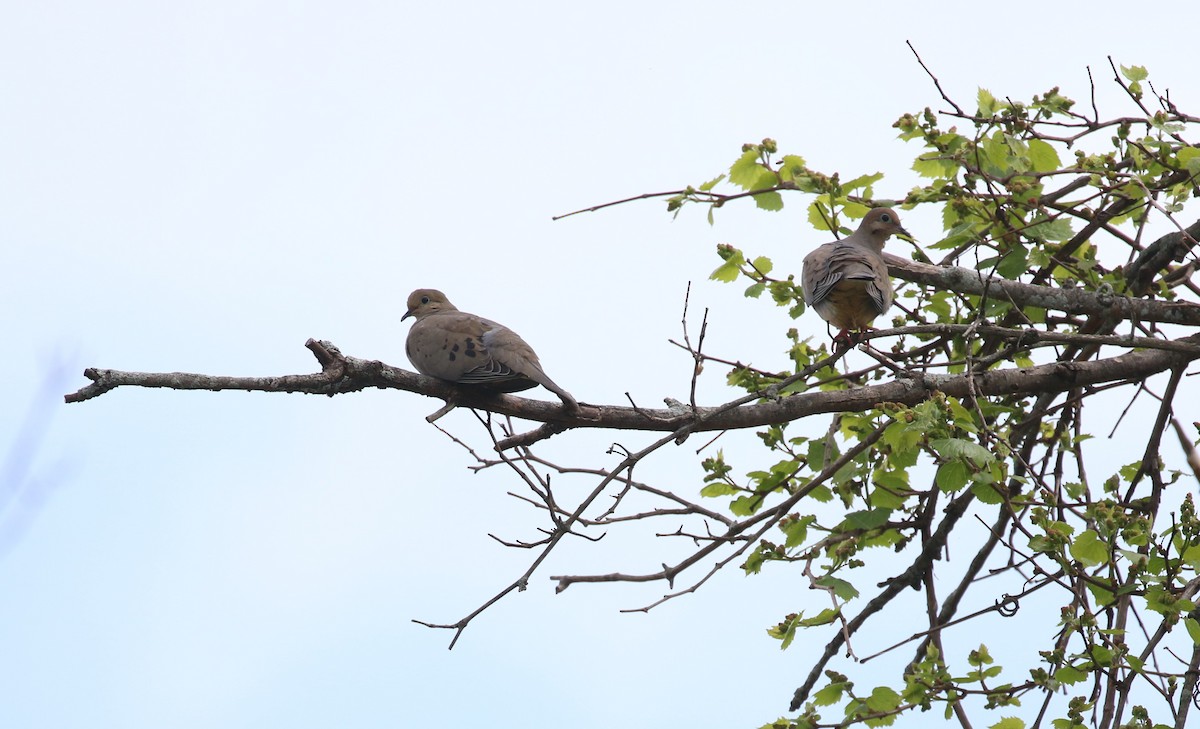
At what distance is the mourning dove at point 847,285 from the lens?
17.4ft

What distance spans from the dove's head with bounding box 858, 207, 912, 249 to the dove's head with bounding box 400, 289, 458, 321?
8.59ft

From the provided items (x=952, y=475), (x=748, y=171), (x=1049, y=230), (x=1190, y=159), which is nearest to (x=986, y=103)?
(x=1049, y=230)

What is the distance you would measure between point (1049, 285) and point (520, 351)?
2.45m

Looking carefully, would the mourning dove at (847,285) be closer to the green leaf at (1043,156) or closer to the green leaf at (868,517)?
the green leaf at (1043,156)

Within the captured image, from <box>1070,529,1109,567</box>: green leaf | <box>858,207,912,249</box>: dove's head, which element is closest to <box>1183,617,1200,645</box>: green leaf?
<box>1070,529,1109,567</box>: green leaf

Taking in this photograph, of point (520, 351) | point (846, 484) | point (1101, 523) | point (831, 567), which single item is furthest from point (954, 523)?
point (520, 351)

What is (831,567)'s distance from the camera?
4762mm

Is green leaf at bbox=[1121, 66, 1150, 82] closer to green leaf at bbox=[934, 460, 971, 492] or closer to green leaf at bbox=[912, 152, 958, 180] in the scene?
green leaf at bbox=[912, 152, 958, 180]

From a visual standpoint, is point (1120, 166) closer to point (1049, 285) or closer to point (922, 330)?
point (1049, 285)

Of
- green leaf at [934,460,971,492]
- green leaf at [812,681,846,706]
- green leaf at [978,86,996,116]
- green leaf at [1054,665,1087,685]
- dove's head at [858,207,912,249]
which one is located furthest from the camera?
dove's head at [858,207,912,249]

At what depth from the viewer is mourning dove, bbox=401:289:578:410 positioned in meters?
4.97

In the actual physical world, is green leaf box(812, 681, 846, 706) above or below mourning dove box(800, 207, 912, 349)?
below

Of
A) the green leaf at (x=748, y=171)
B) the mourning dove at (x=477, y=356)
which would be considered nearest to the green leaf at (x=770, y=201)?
the green leaf at (x=748, y=171)

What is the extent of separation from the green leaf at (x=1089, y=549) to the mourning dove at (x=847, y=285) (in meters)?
1.60
